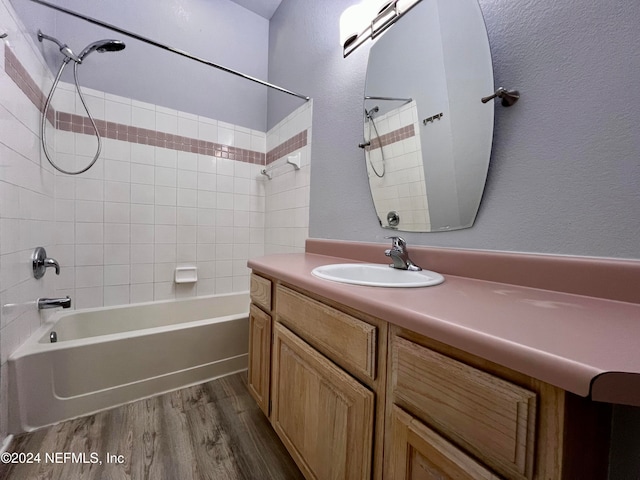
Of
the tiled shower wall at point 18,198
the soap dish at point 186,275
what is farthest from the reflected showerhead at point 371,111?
the soap dish at point 186,275

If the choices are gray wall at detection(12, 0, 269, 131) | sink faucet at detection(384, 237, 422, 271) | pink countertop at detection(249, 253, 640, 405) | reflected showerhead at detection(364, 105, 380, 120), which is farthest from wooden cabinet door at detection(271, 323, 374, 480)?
gray wall at detection(12, 0, 269, 131)

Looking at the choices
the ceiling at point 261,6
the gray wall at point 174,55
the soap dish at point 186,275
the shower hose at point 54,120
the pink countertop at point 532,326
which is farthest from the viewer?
the ceiling at point 261,6

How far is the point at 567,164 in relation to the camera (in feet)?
2.17

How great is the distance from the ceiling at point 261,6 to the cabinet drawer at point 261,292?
90.6 inches

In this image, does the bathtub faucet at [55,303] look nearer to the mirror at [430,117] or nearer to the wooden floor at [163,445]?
the wooden floor at [163,445]

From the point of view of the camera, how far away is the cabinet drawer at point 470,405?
0.36m

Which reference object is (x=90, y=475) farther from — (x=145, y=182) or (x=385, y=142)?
(x=385, y=142)

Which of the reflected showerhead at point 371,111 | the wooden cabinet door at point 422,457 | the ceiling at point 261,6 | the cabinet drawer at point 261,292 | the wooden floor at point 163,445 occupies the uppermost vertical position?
the ceiling at point 261,6

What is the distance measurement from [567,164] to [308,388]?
0.99 metres

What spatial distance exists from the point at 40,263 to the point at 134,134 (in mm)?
1011

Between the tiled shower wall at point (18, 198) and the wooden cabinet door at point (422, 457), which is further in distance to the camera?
the tiled shower wall at point (18, 198)

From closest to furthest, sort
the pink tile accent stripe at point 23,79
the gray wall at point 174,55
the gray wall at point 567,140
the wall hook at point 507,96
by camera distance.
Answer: the gray wall at point 567,140 < the wall hook at point 507,96 < the pink tile accent stripe at point 23,79 < the gray wall at point 174,55

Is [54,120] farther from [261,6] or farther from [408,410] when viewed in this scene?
[408,410]

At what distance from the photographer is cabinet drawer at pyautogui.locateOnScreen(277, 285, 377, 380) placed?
24.1 inches
